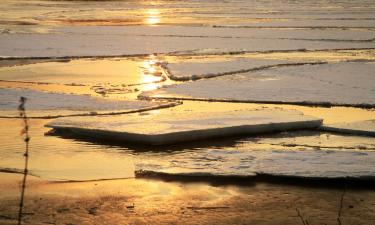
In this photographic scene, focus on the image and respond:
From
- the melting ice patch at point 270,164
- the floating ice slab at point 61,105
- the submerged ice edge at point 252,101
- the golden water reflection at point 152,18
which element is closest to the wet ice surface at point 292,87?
the submerged ice edge at point 252,101

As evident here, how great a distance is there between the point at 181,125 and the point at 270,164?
→ 3.68 feet

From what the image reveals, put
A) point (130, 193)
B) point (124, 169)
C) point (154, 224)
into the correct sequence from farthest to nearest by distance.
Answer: point (124, 169) < point (130, 193) < point (154, 224)

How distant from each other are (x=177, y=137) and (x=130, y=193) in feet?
3.92

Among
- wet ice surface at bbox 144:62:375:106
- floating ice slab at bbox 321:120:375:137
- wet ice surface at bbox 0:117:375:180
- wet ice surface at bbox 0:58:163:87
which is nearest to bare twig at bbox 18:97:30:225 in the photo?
wet ice surface at bbox 0:117:375:180

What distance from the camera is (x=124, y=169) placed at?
4.29 m

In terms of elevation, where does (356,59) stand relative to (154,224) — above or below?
above

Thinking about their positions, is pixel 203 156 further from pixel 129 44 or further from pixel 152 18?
pixel 152 18

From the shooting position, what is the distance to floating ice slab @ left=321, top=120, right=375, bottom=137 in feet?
17.0

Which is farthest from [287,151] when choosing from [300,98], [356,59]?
[356,59]

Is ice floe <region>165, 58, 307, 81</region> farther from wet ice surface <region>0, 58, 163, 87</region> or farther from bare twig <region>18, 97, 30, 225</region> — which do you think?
bare twig <region>18, 97, 30, 225</region>

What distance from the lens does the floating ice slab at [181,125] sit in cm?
495

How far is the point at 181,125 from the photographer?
5180 mm

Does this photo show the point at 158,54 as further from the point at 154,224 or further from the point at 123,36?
the point at 154,224

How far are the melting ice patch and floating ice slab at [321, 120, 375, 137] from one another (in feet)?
2.17
